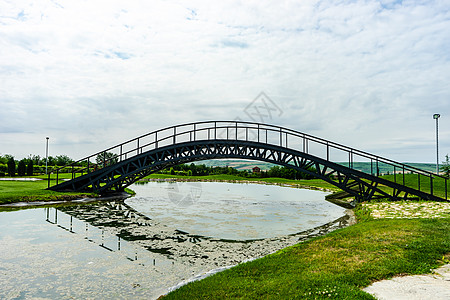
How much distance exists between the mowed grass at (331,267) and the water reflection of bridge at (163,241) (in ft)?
7.86

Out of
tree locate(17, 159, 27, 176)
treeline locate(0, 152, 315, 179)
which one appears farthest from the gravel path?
tree locate(17, 159, 27, 176)

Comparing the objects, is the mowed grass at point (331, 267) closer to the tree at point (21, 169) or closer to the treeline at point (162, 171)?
the treeline at point (162, 171)

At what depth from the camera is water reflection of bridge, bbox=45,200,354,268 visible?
1182 cm

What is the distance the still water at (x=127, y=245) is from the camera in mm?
8922

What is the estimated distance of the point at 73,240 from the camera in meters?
14.3

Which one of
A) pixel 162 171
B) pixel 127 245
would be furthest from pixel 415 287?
pixel 162 171

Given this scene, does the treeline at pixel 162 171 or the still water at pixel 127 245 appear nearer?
the still water at pixel 127 245

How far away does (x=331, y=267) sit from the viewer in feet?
27.7

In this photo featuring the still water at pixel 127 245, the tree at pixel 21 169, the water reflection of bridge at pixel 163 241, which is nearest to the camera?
the still water at pixel 127 245

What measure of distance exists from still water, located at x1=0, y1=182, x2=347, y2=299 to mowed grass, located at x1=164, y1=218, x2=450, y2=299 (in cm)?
195


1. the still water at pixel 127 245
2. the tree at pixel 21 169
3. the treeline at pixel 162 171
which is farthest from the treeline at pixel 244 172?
the still water at pixel 127 245

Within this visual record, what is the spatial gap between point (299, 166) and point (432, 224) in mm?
14482

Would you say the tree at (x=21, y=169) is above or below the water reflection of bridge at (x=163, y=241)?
above

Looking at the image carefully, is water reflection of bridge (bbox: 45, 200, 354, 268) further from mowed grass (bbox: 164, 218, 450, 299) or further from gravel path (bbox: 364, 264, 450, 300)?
gravel path (bbox: 364, 264, 450, 300)
